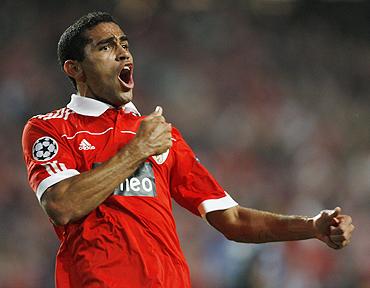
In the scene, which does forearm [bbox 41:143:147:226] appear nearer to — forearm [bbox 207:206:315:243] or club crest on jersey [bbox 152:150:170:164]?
club crest on jersey [bbox 152:150:170:164]

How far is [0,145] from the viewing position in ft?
18.3

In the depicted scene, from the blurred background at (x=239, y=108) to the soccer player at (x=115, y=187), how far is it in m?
3.59

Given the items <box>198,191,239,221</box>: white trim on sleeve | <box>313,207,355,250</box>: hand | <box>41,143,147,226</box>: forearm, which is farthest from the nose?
<box>313,207,355,250</box>: hand

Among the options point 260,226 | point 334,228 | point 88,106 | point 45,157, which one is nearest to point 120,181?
point 45,157

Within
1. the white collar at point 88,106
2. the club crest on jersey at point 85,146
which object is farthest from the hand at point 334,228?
the white collar at point 88,106

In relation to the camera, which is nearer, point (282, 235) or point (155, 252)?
point (155, 252)

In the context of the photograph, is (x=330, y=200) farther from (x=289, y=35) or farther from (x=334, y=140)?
(x=289, y=35)

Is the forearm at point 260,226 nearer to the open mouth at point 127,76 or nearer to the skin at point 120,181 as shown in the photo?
the skin at point 120,181

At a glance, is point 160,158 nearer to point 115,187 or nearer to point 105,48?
point 115,187

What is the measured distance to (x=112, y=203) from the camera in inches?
68.5

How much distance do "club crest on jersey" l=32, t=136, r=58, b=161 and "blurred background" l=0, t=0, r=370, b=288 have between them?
3808 millimetres

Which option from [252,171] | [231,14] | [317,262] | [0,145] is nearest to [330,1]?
[231,14]

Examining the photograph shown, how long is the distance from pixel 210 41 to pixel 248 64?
717 mm

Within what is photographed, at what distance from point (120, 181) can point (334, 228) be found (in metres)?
0.88
